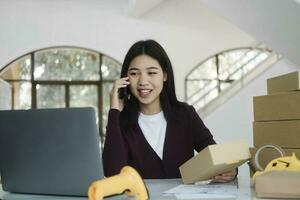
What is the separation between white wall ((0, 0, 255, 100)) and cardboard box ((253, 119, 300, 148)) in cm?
496

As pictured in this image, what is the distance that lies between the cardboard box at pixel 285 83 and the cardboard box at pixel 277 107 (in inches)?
1.5

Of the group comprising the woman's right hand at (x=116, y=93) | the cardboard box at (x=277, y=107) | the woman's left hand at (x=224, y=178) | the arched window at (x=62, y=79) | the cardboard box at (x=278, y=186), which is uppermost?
the arched window at (x=62, y=79)

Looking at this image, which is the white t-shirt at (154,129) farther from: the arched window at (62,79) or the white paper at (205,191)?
the arched window at (62,79)

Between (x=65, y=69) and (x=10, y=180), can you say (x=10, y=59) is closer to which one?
(x=65, y=69)

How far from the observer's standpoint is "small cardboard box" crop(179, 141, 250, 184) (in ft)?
3.46

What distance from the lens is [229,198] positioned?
903 millimetres

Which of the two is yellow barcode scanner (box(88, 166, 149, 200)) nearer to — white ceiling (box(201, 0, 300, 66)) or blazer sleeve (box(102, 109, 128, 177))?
blazer sleeve (box(102, 109, 128, 177))

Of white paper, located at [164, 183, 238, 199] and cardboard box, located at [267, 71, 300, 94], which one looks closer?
white paper, located at [164, 183, 238, 199]

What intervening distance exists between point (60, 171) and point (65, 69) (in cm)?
638

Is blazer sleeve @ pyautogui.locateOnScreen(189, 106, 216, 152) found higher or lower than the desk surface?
higher

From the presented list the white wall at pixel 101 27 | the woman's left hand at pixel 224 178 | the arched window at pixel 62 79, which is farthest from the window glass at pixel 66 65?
the woman's left hand at pixel 224 178

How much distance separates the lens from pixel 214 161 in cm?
105

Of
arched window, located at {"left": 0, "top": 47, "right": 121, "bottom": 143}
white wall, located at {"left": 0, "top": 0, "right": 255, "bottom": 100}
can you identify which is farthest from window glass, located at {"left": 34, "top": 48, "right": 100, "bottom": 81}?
white wall, located at {"left": 0, "top": 0, "right": 255, "bottom": 100}

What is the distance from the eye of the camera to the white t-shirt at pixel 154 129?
1570 mm
